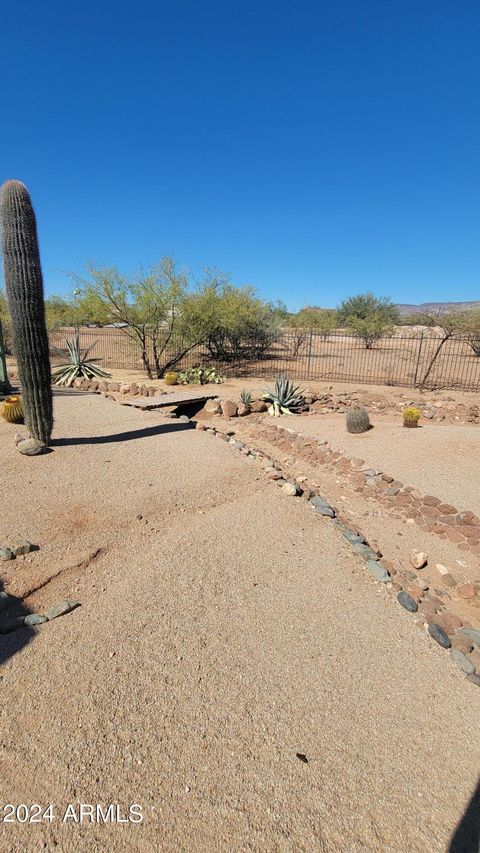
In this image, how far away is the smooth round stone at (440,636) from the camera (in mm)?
2896

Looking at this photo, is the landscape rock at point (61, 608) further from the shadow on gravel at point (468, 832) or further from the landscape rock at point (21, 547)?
the shadow on gravel at point (468, 832)

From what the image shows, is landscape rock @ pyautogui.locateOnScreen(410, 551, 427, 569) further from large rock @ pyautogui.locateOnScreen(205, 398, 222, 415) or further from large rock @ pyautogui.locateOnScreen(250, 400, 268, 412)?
large rock @ pyautogui.locateOnScreen(205, 398, 222, 415)

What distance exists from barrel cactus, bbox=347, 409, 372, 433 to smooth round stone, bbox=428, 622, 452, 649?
223 inches

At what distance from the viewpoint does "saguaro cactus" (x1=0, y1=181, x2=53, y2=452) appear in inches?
198

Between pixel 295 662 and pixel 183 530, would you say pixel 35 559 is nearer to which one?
pixel 183 530

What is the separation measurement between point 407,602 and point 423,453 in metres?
4.19

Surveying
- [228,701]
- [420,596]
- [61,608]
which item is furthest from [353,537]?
[61,608]

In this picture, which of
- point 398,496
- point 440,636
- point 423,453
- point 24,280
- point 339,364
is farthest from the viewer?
point 339,364

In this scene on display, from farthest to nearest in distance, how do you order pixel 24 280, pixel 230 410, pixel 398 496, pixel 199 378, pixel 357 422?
pixel 199 378
pixel 230 410
pixel 357 422
pixel 398 496
pixel 24 280

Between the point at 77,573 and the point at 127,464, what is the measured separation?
8.30 ft

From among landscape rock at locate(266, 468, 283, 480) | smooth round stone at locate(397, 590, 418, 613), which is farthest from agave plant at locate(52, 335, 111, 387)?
smooth round stone at locate(397, 590, 418, 613)

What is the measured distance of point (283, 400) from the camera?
1065 cm

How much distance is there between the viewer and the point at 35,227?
17.2ft

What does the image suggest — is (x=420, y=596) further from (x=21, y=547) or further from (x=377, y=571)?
(x=21, y=547)
